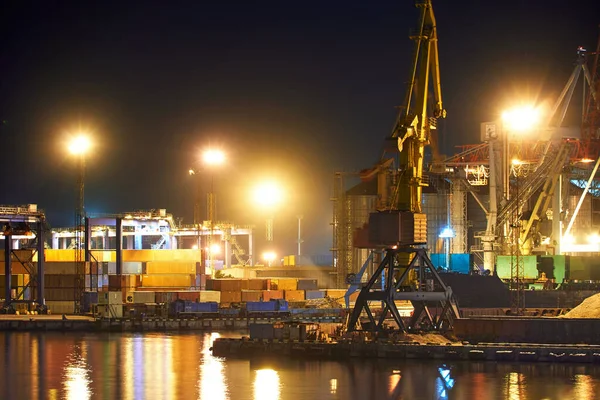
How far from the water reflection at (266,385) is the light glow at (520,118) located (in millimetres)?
47192

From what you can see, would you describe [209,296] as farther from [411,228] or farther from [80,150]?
[411,228]

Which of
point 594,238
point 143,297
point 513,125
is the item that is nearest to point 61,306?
point 143,297

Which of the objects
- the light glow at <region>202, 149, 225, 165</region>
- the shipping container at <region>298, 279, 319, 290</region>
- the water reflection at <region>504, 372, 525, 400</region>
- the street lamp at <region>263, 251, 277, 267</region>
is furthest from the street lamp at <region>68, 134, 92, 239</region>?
the street lamp at <region>263, 251, 277, 267</region>

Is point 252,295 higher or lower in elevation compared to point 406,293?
lower

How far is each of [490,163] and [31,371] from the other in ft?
159

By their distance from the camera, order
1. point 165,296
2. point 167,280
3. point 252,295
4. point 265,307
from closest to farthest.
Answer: point 265,307, point 165,296, point 252,295, point 167,280

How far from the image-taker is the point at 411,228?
57.2 metres

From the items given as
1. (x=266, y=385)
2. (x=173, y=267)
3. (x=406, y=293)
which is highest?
(x=173, y=267)

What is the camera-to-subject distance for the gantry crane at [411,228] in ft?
188

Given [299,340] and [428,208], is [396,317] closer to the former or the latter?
[299,340]

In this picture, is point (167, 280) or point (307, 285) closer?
point (167, 280)

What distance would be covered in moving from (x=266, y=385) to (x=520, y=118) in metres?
52.0

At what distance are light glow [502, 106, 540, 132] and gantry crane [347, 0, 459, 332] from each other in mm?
31068

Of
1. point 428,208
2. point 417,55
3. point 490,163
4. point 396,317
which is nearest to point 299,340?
point 396,317
